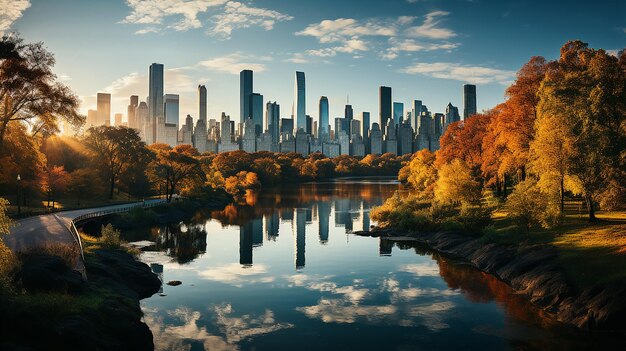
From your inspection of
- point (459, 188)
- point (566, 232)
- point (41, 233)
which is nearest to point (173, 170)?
point (41, 233)

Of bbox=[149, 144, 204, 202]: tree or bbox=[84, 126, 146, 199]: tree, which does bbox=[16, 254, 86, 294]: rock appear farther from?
bbox=[149, 144, 204, 202]: tree

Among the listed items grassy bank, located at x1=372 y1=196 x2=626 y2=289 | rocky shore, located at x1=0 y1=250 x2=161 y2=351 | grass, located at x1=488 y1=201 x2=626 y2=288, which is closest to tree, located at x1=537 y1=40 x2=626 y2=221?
grass, located at x1=488 y1=201 x2=626 y2=288

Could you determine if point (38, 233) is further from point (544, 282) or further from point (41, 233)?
point (544, 282)

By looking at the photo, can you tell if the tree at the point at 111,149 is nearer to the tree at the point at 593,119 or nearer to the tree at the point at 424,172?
the tree at the point at 424,172

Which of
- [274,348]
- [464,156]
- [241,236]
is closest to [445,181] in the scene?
[464,156]

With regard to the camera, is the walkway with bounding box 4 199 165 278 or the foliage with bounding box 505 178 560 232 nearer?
the walkway with bounding box 4 199 165 278

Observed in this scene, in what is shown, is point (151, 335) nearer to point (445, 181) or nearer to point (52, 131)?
point (52, 131)
